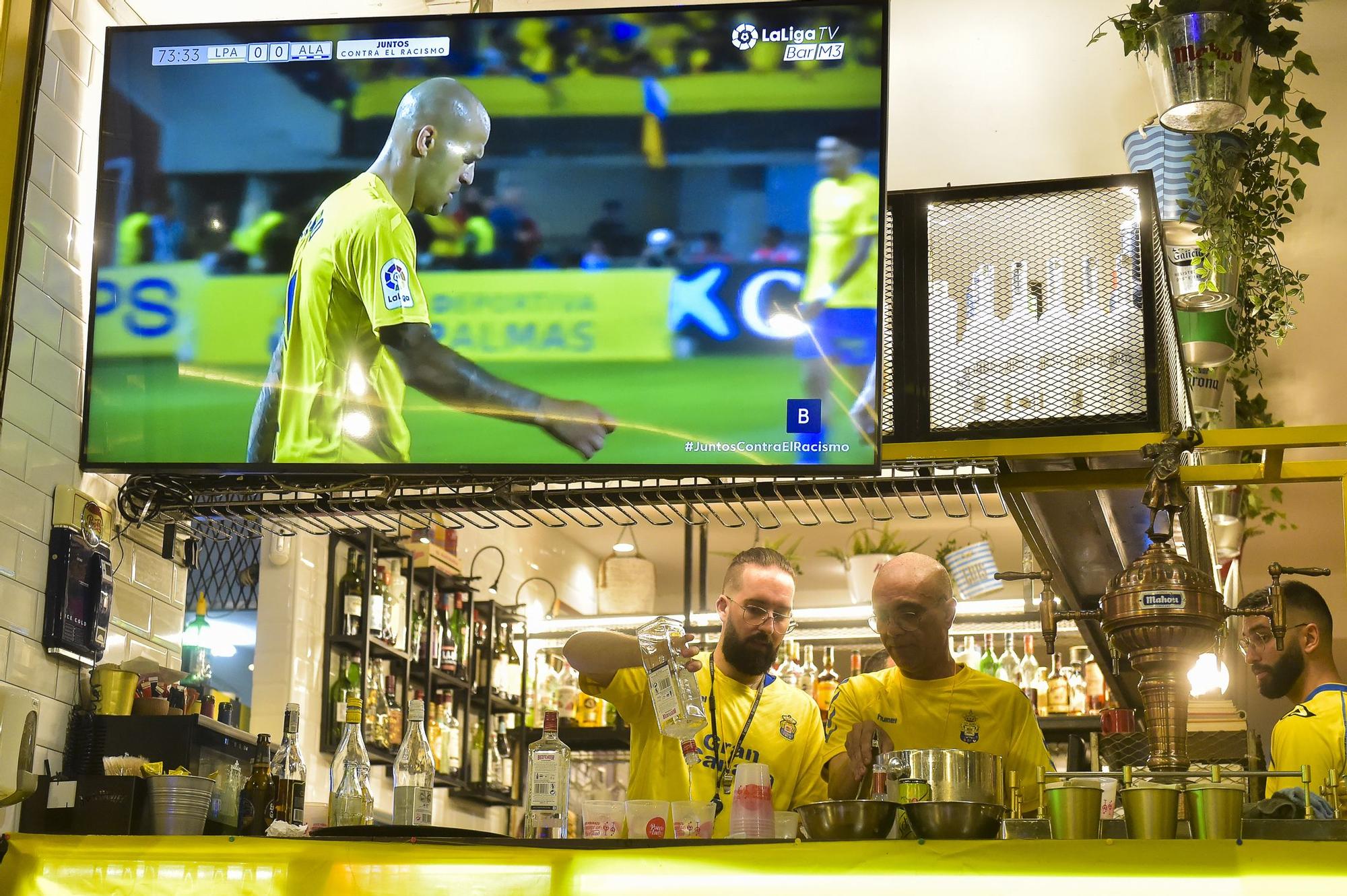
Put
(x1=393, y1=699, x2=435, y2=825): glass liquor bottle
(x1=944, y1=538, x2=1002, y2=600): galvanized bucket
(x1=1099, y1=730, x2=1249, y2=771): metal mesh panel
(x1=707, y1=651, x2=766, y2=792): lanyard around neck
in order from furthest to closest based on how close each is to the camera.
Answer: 1. (x1=944, y1=538, x2=1002, y2=600): galvanized bucket
2. (x1=1099, y1=730, x2=1249, y2=771): metal mesh panel
3. (x1=707, y1=651, x2=766, y2=792): lanyard around neck
4. (x1=393, y1=699, x2=435, y2=825): glass liquor bottle

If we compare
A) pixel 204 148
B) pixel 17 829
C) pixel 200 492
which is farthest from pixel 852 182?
pixel 17 829

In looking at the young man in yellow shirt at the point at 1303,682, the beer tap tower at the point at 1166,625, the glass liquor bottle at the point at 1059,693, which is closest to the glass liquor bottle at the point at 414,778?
the beer tap tower at the point at 1166,625

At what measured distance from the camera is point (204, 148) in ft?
11.9

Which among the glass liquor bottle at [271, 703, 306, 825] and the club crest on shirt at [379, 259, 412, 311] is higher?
the club crest on shirt at [379, 259, 412, 311]

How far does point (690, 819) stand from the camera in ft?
9.48

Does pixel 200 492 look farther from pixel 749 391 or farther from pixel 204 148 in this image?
pixel 749 391

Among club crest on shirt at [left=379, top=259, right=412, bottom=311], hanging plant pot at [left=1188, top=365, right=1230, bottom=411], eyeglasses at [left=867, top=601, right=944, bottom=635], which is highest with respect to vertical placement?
hanging plant pot at [left=1188, top=365, right=1230, bottom=411]

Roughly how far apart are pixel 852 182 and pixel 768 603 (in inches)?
45.2

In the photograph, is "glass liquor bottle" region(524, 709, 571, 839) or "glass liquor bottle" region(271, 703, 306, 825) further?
"glass liquor bottle" region(271, 703, 306, 825)

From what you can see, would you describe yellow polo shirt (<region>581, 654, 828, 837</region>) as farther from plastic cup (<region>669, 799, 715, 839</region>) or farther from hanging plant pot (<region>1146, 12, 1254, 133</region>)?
hanging plant pot (<region>1146, 12, 1254, 133</region>)

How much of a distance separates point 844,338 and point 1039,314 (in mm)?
438

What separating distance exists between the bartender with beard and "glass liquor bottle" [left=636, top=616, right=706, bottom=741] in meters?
0.54

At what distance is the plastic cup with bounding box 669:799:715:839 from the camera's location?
288cm

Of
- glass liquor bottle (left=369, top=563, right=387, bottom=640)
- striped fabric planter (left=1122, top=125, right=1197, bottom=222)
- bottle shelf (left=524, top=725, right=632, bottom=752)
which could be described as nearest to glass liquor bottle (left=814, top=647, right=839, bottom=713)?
bottle shelf (left=524, top=725, right=632, bottom=752)
